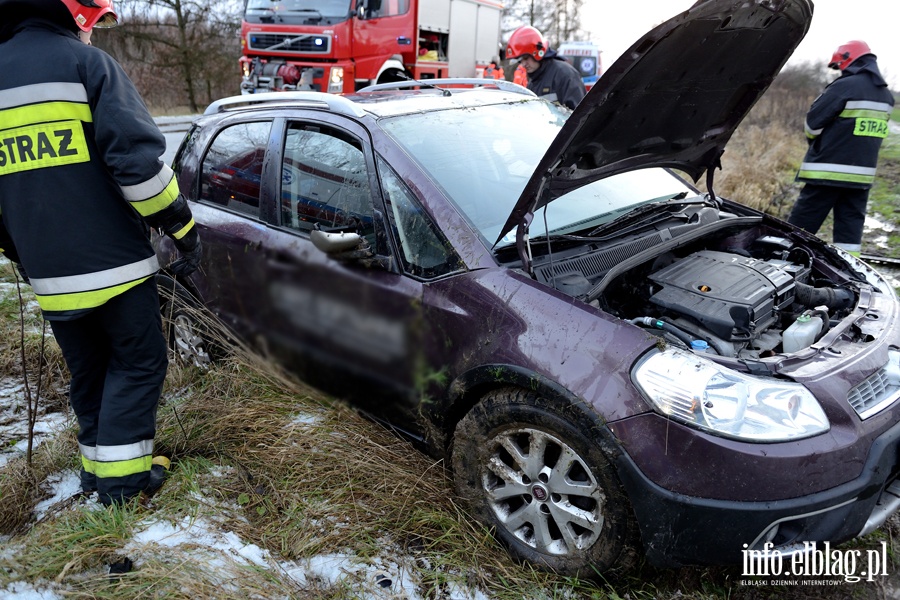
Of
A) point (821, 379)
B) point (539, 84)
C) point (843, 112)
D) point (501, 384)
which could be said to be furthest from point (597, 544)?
point (539, 84)

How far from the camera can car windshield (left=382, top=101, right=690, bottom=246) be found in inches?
102

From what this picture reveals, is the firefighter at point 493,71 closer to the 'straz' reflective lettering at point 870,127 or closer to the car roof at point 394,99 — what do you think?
the 'straz' reflective lettering at point 870,127

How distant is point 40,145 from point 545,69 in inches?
204

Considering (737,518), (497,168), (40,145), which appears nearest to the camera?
(737,518)

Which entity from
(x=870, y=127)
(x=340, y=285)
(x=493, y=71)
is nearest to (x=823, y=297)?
(x=340, y=285)

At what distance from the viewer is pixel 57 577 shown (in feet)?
7.22

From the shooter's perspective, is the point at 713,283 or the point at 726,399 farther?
the point at 713,283

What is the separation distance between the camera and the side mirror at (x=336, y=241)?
2.49m

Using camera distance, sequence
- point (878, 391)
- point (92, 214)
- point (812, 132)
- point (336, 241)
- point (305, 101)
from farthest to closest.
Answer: point (812, 132)
point (305, 101)
point (336, 241)
point (92, 214)
point (878, 391)

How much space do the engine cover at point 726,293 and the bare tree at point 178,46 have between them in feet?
60.9

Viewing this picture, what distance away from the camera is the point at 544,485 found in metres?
2.17

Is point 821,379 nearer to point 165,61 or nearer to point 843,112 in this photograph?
point 843,112

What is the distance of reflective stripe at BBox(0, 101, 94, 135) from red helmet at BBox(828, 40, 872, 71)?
5092 mm

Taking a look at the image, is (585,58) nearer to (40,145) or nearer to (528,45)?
(528,45)
